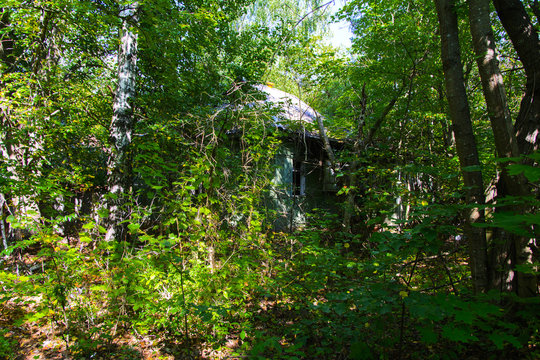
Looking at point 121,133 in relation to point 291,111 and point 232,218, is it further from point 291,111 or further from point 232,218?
point 291,111

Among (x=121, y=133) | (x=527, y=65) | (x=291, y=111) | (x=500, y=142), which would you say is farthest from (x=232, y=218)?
(x=291, y=111)

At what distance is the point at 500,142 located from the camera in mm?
2496

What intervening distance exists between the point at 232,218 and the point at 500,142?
3.15 meters

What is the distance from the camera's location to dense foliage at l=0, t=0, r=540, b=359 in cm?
231

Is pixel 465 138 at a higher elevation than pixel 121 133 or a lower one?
lower

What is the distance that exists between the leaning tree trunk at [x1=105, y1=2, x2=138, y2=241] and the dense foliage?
73 millimetres

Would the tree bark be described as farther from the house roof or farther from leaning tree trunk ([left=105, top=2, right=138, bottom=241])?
leaning tree trunk ([left=105, top=2, right=138, bottom=241])

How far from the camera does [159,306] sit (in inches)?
120

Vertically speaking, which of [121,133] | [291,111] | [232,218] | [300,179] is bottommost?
[232,218]

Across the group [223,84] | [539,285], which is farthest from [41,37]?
[539,285]

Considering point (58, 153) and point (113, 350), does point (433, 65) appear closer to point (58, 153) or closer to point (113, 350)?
point (113, 350)

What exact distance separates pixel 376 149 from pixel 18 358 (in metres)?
7.38

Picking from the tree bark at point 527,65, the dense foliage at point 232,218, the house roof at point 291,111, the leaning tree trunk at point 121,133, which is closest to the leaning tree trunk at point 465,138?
the dense foliage at point 232,218

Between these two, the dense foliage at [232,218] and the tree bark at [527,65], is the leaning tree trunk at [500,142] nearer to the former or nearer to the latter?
the dense foliage at [232,218]
